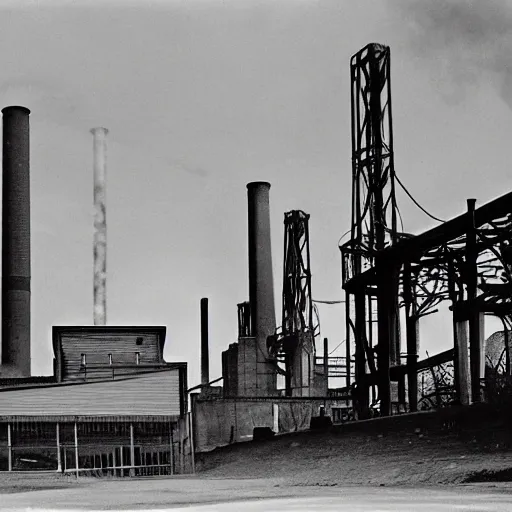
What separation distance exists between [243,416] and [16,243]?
37.6 feet

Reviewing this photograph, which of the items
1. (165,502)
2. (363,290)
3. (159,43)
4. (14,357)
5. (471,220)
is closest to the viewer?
(165,502)

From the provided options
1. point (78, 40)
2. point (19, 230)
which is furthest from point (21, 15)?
point (19, 230)

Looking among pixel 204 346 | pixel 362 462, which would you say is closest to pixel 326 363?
pixel 204 346

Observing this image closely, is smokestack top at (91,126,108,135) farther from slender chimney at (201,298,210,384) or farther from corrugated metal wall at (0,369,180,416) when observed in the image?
slender chimney at (201,298,210,384)

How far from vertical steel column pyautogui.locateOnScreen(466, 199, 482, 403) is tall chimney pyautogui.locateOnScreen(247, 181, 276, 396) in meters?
22.2

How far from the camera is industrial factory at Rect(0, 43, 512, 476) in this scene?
23734 mm

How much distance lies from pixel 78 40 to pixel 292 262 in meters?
17.1

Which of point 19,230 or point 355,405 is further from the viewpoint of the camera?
point 19,230

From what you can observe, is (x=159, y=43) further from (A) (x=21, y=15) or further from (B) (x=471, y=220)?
(B) (x=471, y=220)

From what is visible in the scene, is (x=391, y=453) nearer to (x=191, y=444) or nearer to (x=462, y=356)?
(x=462, y=356)

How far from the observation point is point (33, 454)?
85.1ft

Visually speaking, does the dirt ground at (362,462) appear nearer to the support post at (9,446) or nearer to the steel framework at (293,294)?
the support post at (9,446)

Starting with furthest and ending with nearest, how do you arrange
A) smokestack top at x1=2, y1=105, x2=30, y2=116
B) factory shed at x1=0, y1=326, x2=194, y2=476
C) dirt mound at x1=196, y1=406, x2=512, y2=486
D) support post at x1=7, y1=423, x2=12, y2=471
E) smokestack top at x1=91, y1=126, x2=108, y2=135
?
smokestack top at x1=2, y1=105, x2=30, y2=116, smokestack top at x1=91, y1=126, x2=108, y2=135, factory shed at x1=0, y1=326, x2=194, y2=476, support post at x1=7, y1=423, x2=12, y2=471, dirt mound at x1=196, y1=406, x2=512, y2=486

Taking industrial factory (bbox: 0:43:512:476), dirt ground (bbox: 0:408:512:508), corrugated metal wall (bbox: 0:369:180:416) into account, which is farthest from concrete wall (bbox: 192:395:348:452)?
dirt ground (bbox: 0:408:512:508)
